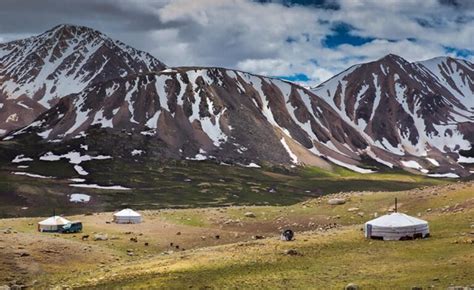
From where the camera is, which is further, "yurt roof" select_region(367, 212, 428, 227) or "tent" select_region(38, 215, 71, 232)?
"tent" select_region(38, 215, 71, 232)

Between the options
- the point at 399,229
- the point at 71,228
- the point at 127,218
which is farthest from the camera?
the point at 127,218

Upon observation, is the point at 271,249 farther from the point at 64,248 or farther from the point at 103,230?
the point at 103,230

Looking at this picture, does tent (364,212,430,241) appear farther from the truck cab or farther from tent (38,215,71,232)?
tent (38,215,71,232)

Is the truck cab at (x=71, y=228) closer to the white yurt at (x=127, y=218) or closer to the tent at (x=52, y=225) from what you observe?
the tent at (x=52, y=225)

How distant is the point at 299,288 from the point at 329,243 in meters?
17.3

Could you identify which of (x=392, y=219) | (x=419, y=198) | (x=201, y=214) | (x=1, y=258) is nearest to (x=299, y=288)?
(x=392, y=219)

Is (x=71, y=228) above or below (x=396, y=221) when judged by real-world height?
below

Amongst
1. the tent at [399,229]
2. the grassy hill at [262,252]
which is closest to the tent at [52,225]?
the grassy hill at [262,252]

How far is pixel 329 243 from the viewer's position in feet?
184

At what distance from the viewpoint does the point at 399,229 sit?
186ft

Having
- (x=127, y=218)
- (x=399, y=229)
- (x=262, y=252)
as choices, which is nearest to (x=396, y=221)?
(x=399, y=229)

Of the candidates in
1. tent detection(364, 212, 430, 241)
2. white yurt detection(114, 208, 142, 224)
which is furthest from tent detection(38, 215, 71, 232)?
tent detection(364, 212, 430, 241)

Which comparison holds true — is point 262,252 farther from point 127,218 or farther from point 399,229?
point 127,218

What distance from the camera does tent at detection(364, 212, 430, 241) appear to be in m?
56.7
